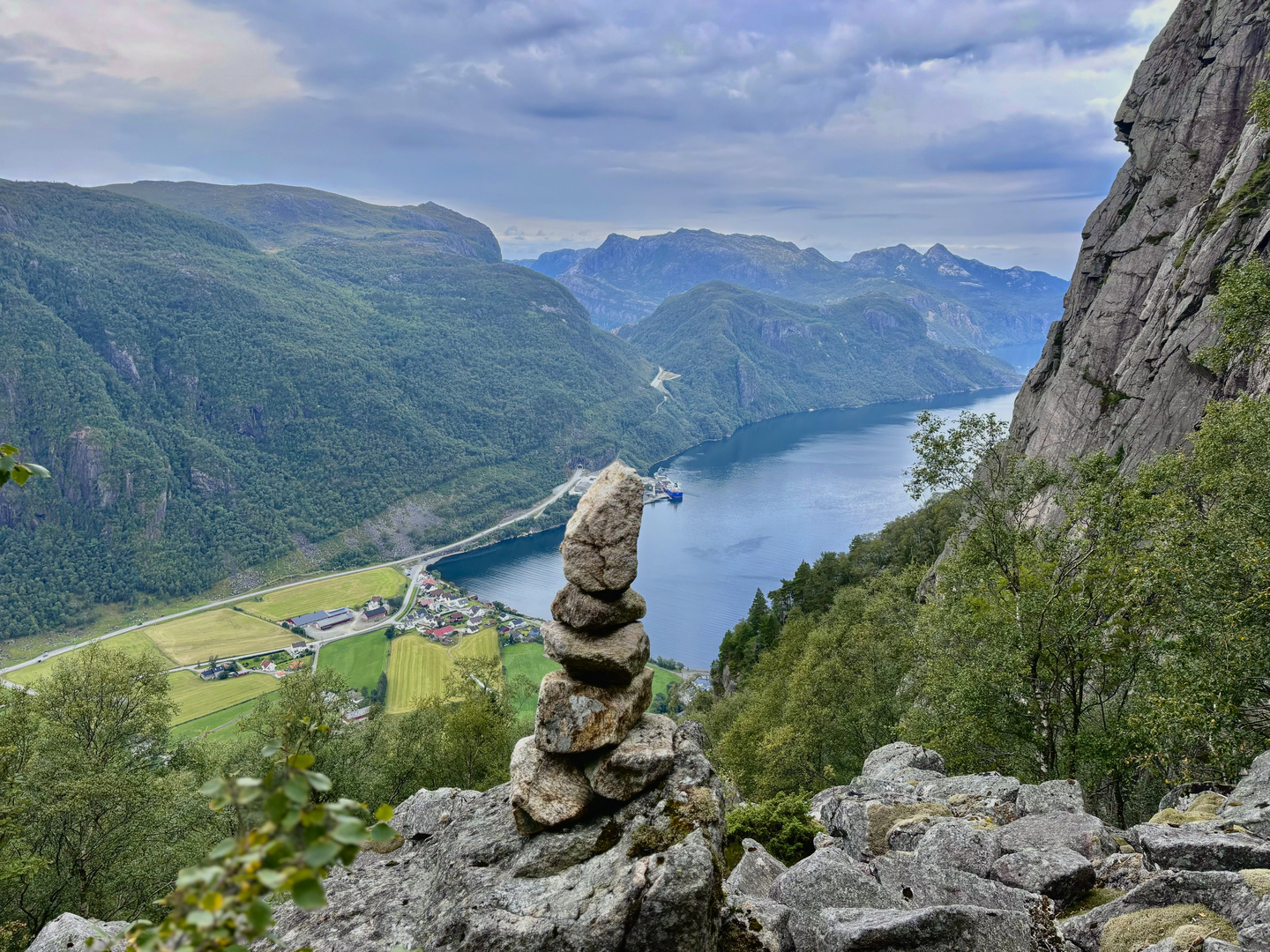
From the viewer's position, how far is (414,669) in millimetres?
98375

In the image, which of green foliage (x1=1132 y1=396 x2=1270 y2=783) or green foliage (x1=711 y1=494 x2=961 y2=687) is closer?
green foliage (x1=1132 y1=396 x2=1270 y2=783)

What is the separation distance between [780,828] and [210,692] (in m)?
102

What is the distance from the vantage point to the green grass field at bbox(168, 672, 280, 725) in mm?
88562

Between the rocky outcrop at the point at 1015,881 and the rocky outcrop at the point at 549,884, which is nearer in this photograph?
the rocky outcrop at the point at 1015,881

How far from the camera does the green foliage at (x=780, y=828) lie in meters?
18.3

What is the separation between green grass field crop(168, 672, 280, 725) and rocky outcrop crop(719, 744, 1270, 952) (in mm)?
96675

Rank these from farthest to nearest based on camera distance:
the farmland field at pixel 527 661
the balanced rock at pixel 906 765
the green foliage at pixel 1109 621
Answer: the farmland field at pixel 527 661 → the balanced rock at pixel 906 765 → the green foliage at pixel 1109 621

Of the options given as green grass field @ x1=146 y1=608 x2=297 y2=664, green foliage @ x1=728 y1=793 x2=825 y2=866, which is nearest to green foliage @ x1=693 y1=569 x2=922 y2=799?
green foliage @ x1=728 y1=793 x2=825 y2=866

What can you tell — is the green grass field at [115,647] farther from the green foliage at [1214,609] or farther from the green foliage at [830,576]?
the green foliage at [1214,609]

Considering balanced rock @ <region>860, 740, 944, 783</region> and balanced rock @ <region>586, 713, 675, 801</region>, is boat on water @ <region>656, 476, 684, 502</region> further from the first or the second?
balanced rock @ <region>586, 713, 675, 801</region>

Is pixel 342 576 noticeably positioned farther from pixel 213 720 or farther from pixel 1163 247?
pixel 1163 247

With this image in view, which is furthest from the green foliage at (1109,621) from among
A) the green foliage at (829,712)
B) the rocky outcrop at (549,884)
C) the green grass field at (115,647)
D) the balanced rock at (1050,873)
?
the green grass field at (115,647)

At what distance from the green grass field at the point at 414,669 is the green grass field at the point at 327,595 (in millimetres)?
30691

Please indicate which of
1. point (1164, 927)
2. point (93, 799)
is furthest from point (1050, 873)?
point (93, 799)
